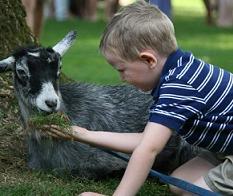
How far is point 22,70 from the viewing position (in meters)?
5.33

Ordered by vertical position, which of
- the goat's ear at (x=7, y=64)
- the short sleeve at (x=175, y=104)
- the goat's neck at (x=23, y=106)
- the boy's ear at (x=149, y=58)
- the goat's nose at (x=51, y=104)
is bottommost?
the goat's neck at (x=23, y=106)

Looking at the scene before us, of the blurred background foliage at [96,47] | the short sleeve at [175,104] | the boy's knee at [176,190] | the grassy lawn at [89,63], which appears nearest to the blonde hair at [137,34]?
the short sleeve at [175,104]

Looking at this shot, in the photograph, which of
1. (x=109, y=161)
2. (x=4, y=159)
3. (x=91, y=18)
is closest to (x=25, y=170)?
(x=4, y=159)

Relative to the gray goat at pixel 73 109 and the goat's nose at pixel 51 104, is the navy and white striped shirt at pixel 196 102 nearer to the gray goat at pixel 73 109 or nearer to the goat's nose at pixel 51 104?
the goat's nose at pixel 51 104

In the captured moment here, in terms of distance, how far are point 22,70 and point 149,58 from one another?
1241 millimetres

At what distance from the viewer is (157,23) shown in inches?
171

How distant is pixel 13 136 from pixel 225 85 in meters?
1.96

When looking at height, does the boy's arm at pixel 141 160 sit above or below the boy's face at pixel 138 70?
below

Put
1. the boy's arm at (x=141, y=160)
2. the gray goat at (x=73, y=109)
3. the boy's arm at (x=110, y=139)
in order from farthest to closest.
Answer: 1. the gray goat at (x=73, y=109)
2. the boy's arm at (x=110, y=139)
3. the boy's arm at (x=141, y=160)

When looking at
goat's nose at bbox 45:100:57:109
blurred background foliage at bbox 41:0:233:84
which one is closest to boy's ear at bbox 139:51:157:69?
goat's nose at bbox 45:100:57:109

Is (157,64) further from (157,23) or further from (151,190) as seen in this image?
(151,190)

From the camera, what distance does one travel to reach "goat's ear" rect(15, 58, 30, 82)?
5.30 metres

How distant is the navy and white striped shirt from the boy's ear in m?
0.07

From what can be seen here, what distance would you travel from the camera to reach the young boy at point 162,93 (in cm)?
422
